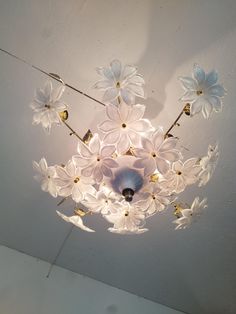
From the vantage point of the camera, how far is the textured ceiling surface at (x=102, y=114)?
959 mm

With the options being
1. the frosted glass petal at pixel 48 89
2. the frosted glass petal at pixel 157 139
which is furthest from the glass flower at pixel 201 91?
the frosted glass petal at pixel 48 89

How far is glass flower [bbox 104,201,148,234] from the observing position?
34.4 inches

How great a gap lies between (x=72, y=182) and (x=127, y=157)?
0.58ft

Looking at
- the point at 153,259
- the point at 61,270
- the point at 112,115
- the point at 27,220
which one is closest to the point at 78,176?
the point at 112,115

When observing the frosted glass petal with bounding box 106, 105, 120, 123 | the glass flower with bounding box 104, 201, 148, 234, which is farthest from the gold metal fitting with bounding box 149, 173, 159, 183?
the frosted glass petal with bounding box 106, 105, 120, 123

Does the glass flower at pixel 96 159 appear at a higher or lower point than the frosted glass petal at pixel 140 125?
lower

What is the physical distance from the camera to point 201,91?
0.70 m

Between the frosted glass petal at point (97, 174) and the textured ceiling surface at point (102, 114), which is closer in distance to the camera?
the frosted glass petal at point (97, 174)

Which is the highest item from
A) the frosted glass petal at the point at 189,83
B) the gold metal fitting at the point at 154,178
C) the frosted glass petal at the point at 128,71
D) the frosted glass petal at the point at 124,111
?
the frosted glass petal at the point at 189,83

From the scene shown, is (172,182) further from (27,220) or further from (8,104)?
(27,220)

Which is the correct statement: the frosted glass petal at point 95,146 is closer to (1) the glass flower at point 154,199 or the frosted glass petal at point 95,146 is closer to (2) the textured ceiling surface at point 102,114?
(1) the glass flower at point 154,199

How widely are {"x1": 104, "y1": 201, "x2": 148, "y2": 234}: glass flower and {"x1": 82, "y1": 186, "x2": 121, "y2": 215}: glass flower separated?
20mm

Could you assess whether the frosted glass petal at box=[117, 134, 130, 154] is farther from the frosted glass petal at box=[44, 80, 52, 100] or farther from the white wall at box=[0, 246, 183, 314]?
the white wall at box=[0, 246, 183, 314]

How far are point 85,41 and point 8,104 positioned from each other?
0.42m
